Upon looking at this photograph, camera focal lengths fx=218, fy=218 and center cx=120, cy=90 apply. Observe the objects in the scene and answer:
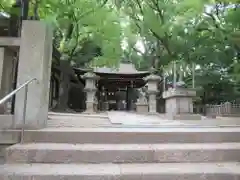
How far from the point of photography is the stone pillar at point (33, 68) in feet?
10.7

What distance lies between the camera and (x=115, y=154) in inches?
107

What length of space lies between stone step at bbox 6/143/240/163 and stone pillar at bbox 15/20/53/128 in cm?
62

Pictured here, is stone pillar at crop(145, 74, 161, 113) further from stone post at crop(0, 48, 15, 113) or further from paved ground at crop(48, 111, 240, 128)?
stone post at crop(0, 48, 15, 113)

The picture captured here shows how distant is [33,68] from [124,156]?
189 centimetres

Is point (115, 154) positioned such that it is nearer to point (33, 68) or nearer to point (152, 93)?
point (33, 68)

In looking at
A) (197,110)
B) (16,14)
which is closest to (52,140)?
(16,14)

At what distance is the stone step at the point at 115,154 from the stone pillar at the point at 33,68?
62 centimetres

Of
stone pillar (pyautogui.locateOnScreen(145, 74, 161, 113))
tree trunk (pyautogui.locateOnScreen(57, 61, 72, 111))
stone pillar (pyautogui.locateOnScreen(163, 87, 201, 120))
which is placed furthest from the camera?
tree trunk (pyautogui.locateOnScreen(57, 61, 72, 111))

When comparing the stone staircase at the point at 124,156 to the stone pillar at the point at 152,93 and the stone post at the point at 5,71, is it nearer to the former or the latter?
the stone post at the point at 5,71

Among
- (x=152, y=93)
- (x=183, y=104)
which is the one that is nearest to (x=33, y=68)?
(x=183, y=104)

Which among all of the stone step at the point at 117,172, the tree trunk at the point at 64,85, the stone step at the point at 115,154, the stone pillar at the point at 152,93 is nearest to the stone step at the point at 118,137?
the stone step at the point at 115,154

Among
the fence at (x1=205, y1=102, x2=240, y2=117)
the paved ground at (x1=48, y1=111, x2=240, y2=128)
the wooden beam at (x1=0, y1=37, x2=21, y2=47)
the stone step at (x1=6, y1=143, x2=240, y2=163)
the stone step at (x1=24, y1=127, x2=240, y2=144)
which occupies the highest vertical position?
the wooden beam at (x1=0, y1=37, x2=21, y2=47)

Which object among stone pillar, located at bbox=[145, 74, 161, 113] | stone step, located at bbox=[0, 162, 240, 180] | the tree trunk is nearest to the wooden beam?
stone step, located at bbox=[0, 162, 240, 180]

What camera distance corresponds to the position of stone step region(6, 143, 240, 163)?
8.73 feet
